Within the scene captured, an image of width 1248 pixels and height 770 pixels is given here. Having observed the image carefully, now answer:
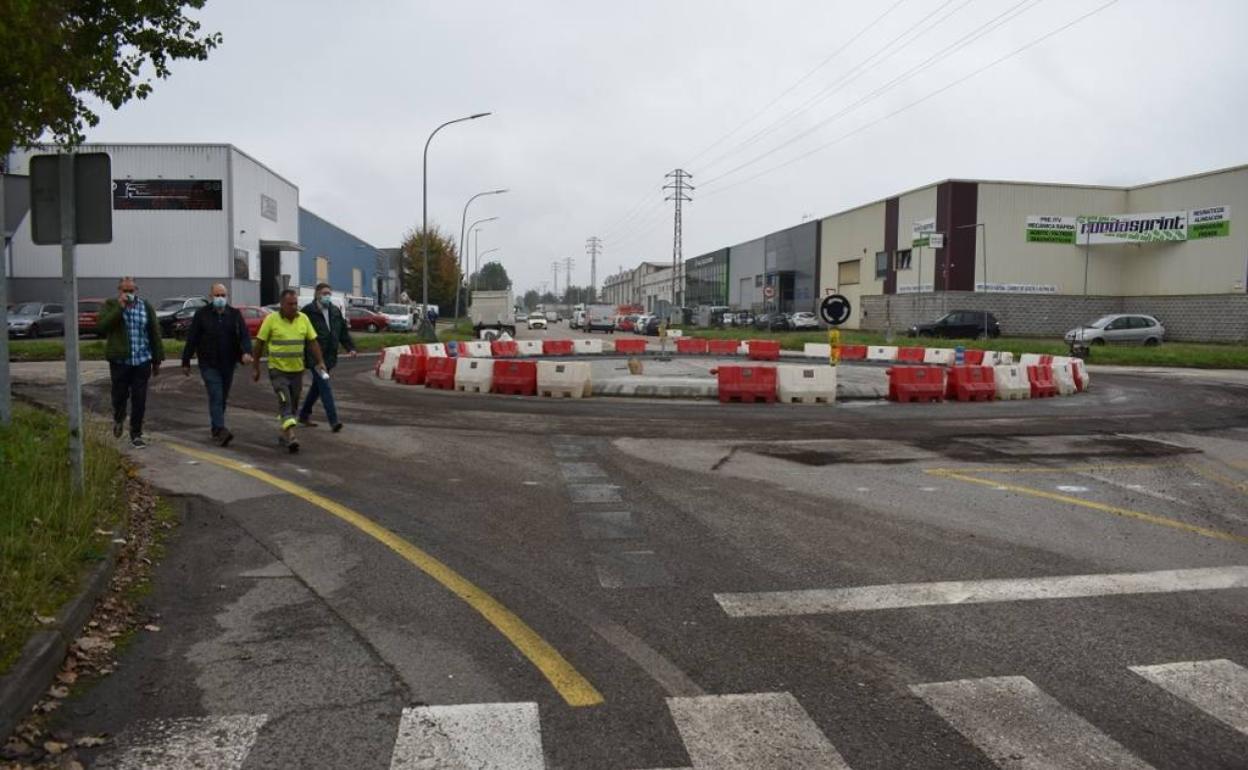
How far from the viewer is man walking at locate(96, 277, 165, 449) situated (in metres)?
10.1

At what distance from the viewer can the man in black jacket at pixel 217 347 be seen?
1074cm

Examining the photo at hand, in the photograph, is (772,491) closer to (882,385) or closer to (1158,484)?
A: (1158,484)

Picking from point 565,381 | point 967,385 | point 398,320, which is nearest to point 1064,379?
point 967,385

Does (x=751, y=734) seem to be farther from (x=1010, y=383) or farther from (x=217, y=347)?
→ (x=1010, y=383)

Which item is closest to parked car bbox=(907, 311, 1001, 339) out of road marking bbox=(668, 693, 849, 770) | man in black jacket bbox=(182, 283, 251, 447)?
man in black jacket bbox=(182, 283, 251, 447)

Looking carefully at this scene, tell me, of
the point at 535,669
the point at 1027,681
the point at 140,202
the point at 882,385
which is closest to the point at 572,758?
the point at 535,669

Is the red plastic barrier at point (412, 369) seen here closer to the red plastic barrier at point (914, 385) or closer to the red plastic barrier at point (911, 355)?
the red plastic barrier at point (914, 385)

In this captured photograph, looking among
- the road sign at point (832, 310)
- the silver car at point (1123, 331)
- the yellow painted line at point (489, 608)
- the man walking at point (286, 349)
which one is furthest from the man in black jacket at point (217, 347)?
the silver car at point (1123, 331)

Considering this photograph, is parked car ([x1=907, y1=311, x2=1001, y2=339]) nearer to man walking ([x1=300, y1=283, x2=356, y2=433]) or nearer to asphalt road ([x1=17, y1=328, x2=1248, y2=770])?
asphalt road ([x1=17, y1=328, x2=1248, y2=770])

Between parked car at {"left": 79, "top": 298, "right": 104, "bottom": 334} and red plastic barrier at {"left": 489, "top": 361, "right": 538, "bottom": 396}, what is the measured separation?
25575 millimetres

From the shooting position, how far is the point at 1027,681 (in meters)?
4.20

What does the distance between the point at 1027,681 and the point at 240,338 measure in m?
9.52

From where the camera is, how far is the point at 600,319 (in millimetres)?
77562

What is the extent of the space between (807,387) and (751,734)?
14.1 meters
